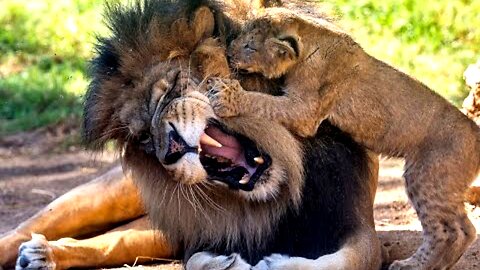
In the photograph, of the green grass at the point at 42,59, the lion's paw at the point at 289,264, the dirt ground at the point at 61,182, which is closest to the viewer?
the lion's paw at the point at 289,264

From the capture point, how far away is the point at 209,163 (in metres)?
3.59

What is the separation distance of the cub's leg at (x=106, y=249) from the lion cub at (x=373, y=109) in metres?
1.00

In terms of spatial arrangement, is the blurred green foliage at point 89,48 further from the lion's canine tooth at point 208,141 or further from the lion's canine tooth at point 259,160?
the lion's canine tooth at point 208,141

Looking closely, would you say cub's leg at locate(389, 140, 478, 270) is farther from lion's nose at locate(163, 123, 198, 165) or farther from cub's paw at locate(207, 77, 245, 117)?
lion's nose at locate(163, 123, 198, 165)

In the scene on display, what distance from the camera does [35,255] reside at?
434 centimetres

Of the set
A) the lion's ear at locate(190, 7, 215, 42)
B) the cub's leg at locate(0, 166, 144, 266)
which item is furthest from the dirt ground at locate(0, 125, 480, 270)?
the lion's ear at locate(190, 7, 215, 42)

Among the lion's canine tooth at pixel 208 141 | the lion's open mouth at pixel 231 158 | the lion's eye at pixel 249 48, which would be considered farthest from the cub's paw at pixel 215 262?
Answer: the lion's eye at pixel 249 48

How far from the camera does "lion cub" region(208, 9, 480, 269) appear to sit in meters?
3.78

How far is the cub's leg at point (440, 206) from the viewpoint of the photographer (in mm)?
3885

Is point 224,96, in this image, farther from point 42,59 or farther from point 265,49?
point 42,59

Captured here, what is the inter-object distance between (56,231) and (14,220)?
1.05m

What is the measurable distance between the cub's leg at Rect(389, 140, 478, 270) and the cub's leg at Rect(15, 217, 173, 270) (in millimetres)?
1099

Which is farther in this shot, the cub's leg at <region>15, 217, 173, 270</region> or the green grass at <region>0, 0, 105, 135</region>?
the green grass at <region>0, 0, 105, 135</region>

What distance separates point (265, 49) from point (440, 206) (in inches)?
34.0
